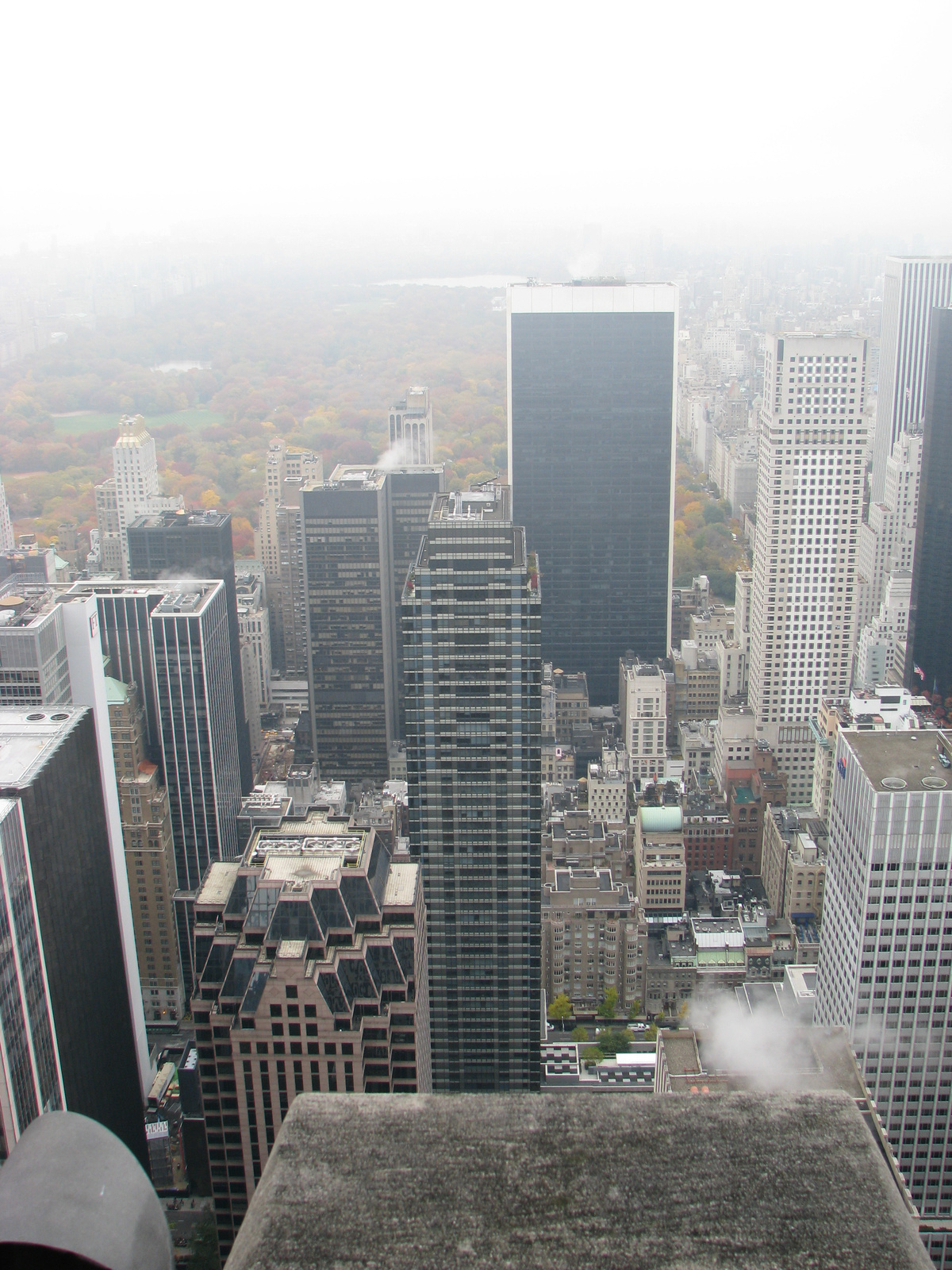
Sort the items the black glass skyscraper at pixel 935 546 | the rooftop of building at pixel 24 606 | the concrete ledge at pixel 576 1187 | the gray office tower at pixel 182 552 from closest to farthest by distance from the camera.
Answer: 1. the concrete ledge at pixel 576 1187
2. the rooftop of building at pixel 24 606
3. the gray office tower at pixel 182 552
4. the black glass skyscraper at pixel 935 546

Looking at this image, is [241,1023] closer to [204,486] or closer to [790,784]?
[790,784]

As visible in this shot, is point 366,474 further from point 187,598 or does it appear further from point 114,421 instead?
point 114,421

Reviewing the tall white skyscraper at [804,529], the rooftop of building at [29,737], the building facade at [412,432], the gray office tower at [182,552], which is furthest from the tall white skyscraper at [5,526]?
the rooftop of building at [29,737]

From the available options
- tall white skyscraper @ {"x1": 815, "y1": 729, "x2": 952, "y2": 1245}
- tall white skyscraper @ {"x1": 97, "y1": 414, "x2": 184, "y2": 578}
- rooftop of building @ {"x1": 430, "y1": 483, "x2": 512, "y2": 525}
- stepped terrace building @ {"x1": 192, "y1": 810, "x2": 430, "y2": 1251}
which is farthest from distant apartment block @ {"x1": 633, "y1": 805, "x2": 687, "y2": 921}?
tall white skyscraper @ {"x1": 97, "y1": 414, "x2": 184, "y2": 578}

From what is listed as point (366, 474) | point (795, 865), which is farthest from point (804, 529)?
point (366, 474)

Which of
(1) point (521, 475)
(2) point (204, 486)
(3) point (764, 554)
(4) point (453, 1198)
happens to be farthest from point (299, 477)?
(4) point (453, 1198)

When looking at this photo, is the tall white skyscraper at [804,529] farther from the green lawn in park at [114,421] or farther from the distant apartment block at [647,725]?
the green lawn in park at [114,421]
